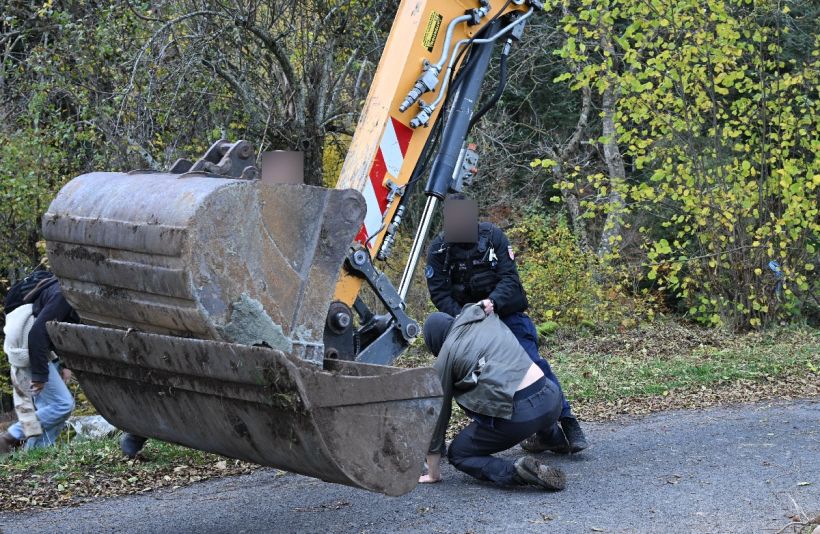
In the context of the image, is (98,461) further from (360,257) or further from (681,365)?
(681,365)

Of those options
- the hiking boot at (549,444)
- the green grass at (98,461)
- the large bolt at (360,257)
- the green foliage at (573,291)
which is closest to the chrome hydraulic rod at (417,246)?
the large bolt at (360,257)

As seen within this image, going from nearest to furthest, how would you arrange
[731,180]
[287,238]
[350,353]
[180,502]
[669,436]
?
[287,238], [350,353], [180,502], [669,436], [731,180]

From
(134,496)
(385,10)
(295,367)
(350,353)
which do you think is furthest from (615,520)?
(385,10)

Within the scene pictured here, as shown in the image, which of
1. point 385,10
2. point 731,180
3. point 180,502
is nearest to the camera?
point 180,502

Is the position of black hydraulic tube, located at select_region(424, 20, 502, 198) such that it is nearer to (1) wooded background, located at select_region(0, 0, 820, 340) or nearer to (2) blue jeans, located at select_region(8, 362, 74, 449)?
(2) blue jeans, located at select_region(8, 362, 74, 449)

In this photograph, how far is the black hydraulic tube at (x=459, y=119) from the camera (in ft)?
19.3

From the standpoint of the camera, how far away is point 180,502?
5719 mm

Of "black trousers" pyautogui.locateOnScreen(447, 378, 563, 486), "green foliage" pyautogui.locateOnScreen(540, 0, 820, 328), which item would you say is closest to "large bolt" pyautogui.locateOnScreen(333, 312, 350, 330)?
"black trousers" pyautogui.locateOnScreen(447, 378, 563, 486)

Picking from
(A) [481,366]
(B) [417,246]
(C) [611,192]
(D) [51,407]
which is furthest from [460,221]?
(C) [611,192]

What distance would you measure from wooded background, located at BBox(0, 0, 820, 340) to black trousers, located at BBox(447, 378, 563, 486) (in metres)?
5.27

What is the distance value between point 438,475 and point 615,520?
121 centimetres

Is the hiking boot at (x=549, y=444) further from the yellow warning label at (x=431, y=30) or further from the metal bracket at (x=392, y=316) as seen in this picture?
the yellow warning label at (x=431, y=30)

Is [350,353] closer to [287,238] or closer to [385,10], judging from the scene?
[287,238]

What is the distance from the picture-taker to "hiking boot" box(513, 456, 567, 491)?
5.58m
